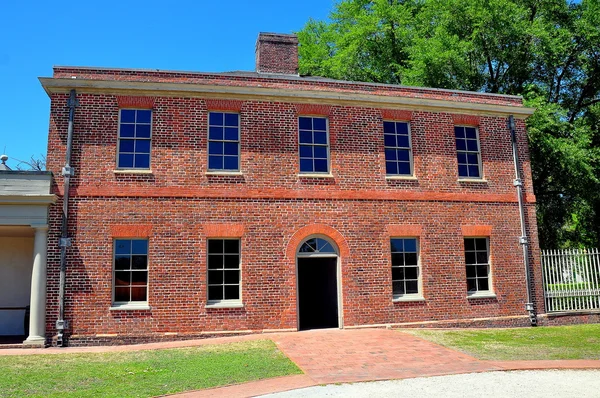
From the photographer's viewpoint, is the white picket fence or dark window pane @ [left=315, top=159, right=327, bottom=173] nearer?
dark window pane @ [left=315, top=159, right=327, bottom=173]

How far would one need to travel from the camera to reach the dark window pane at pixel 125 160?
45.9 ft

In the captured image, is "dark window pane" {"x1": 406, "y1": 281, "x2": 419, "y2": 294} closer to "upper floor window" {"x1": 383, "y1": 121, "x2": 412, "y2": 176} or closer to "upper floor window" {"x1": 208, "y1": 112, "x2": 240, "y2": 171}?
"upper floor window" {"x1": 383, "y1": 121, "x2": 412, "y2": 176}

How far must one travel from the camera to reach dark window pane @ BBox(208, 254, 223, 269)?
1395 cm

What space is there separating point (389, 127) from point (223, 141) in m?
5.22

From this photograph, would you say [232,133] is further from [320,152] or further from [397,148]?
[397,148]

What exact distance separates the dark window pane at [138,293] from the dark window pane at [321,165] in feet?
19.4

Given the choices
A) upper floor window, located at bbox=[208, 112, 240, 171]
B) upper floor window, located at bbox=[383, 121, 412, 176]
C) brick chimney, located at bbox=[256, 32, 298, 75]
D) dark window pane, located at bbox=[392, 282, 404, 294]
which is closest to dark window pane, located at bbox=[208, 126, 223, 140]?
upper floor window, located at bbox=[208, 112, 240, 171]

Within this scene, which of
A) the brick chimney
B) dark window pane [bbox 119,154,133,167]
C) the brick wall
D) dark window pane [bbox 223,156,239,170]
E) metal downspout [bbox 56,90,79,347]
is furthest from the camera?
the brick chimney

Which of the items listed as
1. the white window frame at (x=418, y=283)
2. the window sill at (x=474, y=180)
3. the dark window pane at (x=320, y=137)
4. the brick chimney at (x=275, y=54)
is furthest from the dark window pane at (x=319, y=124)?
the window sill at (x=474, y=180)

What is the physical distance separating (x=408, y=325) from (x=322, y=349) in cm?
416

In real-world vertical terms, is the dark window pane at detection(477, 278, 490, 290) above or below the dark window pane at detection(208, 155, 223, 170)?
below

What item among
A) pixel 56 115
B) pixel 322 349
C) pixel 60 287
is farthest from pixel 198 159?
pixel 322 349

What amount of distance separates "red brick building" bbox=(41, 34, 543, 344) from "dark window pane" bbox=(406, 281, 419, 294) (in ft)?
0.16

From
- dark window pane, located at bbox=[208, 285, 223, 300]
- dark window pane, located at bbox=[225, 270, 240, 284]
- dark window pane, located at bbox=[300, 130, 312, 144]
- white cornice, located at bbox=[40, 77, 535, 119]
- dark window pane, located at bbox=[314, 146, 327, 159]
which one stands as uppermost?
white cornice, located at bbox=[40, 77, 535, 119]
